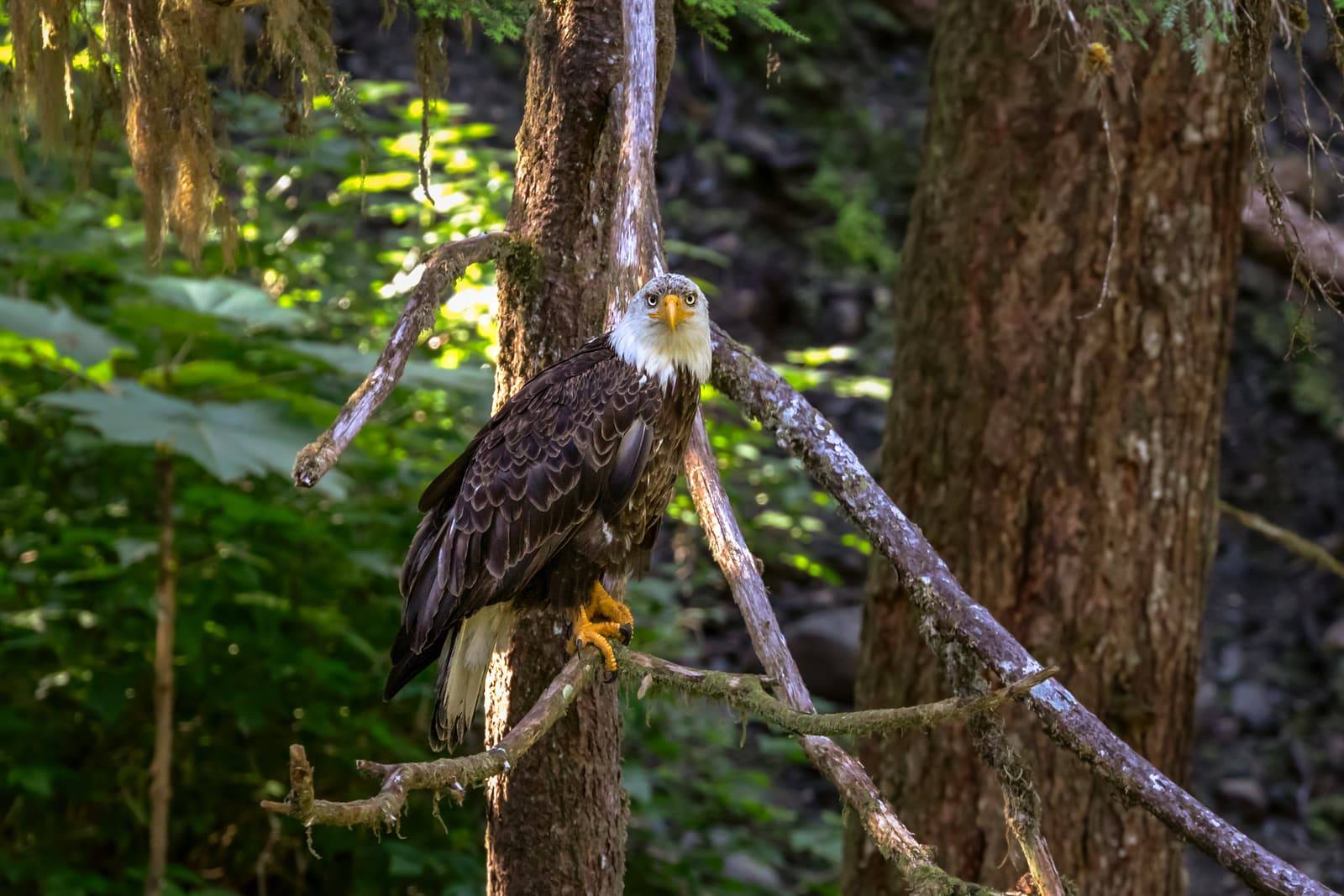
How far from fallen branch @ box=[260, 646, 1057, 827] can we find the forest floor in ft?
17.4

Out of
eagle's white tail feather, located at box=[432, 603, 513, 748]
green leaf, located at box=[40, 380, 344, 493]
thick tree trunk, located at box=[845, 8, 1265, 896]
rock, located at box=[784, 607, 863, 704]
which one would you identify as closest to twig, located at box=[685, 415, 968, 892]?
eagle's white tail feather, located at box=[432, 603, 513, 748]

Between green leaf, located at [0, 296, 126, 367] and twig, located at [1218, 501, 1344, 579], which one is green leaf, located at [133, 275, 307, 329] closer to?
green leaf, located at [0, 296, 126, 367]

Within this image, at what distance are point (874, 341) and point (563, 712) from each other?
25.3 feet

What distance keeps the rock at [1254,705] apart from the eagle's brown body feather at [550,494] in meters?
6.43

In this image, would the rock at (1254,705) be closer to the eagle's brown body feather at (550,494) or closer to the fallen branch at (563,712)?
the eagle's brown body feather at (550,494)

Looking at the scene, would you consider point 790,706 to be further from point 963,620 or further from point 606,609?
point 606,609

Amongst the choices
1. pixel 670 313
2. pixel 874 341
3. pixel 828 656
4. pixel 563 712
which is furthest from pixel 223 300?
pixel 874 341

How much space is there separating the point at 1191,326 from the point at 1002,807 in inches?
64.2

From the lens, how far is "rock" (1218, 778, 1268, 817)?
7.52 m

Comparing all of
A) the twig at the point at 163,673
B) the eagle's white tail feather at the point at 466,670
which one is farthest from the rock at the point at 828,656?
the eagle's white tail feather at the point at 466,670

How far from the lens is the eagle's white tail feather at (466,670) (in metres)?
3.04

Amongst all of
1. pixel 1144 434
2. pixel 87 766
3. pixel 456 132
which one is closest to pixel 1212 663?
pixel 1144 434

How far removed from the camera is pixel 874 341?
31.8 ft

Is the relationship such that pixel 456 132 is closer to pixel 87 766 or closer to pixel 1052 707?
pixel 87 766
